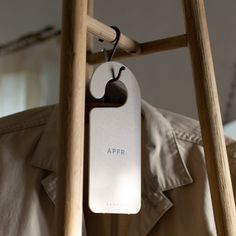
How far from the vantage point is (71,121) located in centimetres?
49

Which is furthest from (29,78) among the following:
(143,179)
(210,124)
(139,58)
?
(210,124)

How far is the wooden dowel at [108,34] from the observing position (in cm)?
57

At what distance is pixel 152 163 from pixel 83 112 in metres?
0.24

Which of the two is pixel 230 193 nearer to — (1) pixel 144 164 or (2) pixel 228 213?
(2) pixel 228 213

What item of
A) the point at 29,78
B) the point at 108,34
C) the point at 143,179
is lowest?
the point at 143,179

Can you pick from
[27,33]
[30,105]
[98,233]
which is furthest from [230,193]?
[27,33]

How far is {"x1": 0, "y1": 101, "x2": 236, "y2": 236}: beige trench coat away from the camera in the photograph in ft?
2.15

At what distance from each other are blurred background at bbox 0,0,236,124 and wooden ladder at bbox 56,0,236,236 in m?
0.50

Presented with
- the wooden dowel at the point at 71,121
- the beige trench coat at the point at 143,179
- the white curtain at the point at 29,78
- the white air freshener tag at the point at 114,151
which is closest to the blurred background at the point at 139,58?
the white curtain at the point at 29,78

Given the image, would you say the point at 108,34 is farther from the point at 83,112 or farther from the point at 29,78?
the point at 29,78

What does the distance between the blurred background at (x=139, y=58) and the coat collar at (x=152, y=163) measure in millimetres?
430

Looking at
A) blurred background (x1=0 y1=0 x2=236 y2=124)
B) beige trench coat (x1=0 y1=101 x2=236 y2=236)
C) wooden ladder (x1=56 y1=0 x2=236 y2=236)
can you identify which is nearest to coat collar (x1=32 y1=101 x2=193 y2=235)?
beige trench coat (x1=0 y1=101 x2=236 y2=236)

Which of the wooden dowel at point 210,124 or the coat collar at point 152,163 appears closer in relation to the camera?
the wooden dowel at point 210,124

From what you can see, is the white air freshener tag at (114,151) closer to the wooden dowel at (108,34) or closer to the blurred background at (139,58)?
the wooden dowel at (108,34)
